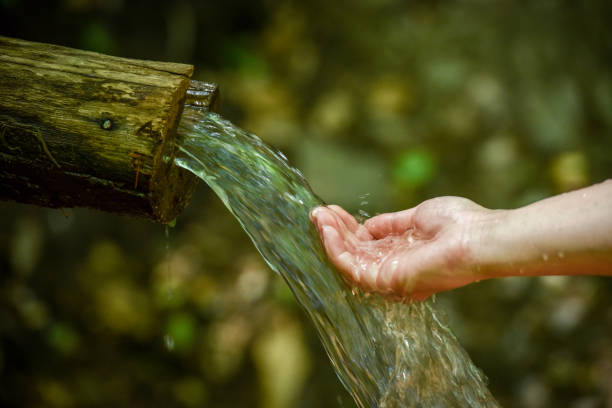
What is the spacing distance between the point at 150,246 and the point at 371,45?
2.29 meters

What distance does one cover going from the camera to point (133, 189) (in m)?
1.40

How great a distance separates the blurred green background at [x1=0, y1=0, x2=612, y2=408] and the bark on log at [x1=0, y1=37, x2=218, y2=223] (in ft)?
7.07

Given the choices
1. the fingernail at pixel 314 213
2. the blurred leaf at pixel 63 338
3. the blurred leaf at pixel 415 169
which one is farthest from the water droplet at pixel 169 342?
the fingernail at pixel 314 213

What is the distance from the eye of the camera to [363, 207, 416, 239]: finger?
5.72 ft

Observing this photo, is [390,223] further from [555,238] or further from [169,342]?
[169,342]

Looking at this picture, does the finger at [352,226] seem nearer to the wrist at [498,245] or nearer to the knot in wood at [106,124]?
the wrist at [498,245]

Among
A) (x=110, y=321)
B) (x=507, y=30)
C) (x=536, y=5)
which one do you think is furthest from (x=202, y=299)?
(x=536, y=5)

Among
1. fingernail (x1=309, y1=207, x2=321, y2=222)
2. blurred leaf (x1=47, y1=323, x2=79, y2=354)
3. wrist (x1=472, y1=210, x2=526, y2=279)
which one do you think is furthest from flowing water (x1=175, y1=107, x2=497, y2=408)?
blurred leaf (x1=47, y1=323, x2=79, y2=354)

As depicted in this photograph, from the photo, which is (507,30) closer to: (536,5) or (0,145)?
(536,5)

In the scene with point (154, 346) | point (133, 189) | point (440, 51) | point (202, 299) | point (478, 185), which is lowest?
point (154, 346)

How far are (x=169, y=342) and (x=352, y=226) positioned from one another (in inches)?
88.3

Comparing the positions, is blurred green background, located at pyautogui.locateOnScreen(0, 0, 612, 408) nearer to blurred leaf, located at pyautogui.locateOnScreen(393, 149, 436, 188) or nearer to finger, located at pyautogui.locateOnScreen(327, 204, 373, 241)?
blurred leaf, located at pyautogui.locateOnScreen(393, 149, 436, 188)

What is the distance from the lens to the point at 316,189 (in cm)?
377

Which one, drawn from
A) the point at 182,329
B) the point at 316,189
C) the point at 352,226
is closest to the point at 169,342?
the point at 182,329
